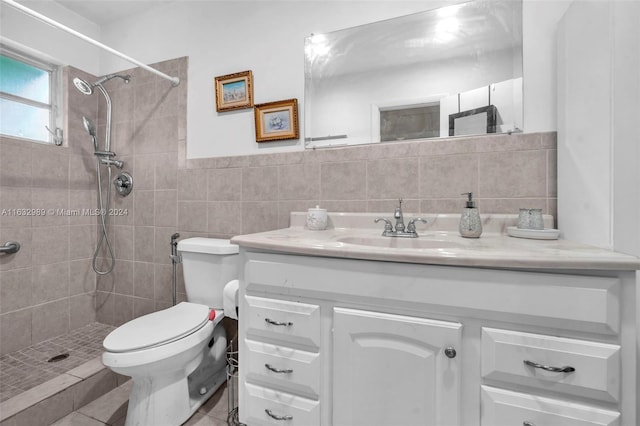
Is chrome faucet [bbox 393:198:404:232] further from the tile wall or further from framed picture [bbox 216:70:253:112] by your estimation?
framed picture [bbox 216:70:253:112]

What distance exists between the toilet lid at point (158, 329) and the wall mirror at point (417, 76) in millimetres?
1047

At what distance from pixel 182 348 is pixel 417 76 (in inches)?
62.5

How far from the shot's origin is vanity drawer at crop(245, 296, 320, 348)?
0.91 meters

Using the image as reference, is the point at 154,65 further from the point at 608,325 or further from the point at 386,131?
the point at 608,325

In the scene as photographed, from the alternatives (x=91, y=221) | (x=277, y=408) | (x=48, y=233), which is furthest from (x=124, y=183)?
(x=277, y=408)

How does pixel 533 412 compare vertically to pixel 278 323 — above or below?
below

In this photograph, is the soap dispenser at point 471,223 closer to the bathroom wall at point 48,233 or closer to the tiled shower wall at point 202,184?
the tiled shower wall at point 202,184

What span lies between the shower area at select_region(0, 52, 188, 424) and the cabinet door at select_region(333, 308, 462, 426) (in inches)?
53.2

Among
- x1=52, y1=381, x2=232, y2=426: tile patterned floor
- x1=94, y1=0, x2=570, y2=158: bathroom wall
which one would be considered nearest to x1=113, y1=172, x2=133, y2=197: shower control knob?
x1=94, y1=0, x2=570, y2=158: bathroom wall

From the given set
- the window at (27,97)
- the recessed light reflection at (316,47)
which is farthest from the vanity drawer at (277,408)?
the window at (27,97)

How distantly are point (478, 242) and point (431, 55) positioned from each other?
88 centimetres

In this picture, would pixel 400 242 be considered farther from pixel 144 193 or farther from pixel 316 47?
pixel 144 193

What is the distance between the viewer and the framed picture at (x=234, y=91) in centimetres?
162

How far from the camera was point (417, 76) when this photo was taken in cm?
130
